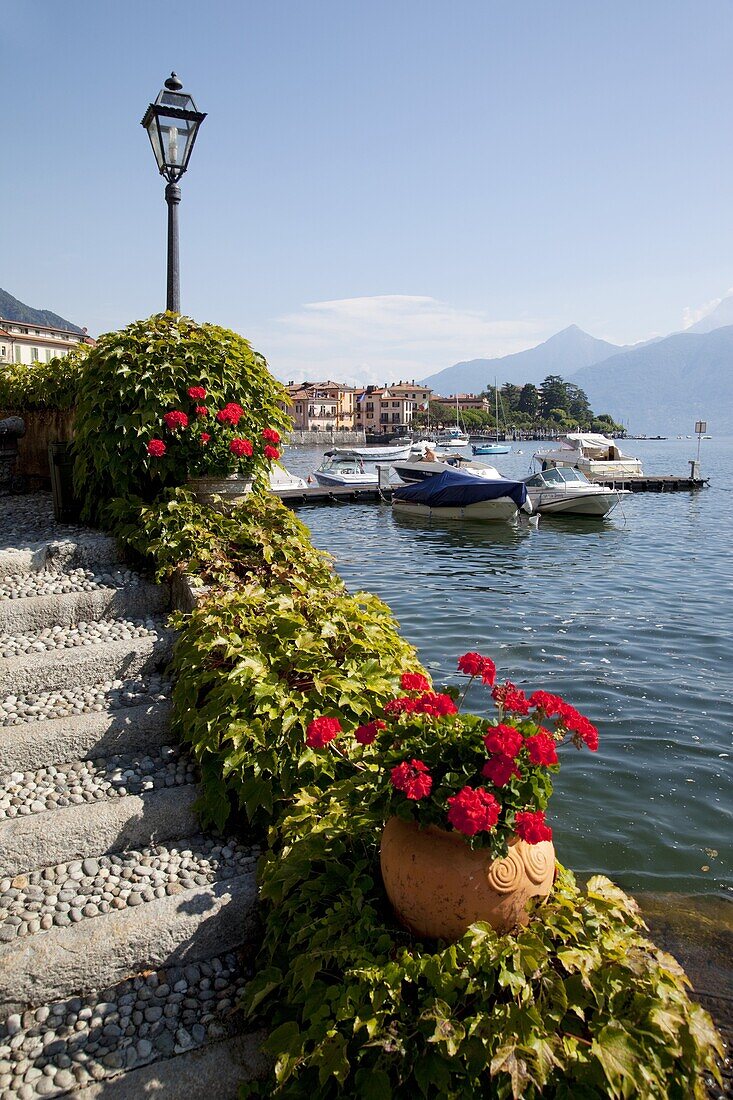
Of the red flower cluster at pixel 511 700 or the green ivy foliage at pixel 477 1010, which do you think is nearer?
the green ivy foliage at pixel 477 1010

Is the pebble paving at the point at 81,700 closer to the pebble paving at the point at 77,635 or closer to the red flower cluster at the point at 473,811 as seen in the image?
the pebble paving at the point at 77,635

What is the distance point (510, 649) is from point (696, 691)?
2.75m

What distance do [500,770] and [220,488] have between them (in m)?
5.27

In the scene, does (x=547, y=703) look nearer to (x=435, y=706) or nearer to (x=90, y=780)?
(x=435, y=706)

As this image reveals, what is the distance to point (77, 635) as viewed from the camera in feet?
19.3

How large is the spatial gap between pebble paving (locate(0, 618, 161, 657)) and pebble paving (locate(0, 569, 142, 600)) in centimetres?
38

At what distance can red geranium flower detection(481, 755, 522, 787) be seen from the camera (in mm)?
2729

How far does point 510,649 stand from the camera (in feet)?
36.9

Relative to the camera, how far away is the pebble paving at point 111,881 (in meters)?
3.47

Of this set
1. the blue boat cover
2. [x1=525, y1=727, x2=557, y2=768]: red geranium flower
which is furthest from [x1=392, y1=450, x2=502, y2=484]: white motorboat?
[x1=525, y1=727, x2=557, y2=768]: red geranium flower

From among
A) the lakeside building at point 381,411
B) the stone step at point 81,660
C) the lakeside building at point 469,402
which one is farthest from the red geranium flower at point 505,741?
the lakeside building at point 469,402

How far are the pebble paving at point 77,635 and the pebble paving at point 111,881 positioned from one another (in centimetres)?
216

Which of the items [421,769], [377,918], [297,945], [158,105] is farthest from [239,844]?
[158,105]

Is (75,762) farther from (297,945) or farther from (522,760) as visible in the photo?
(522,760)
